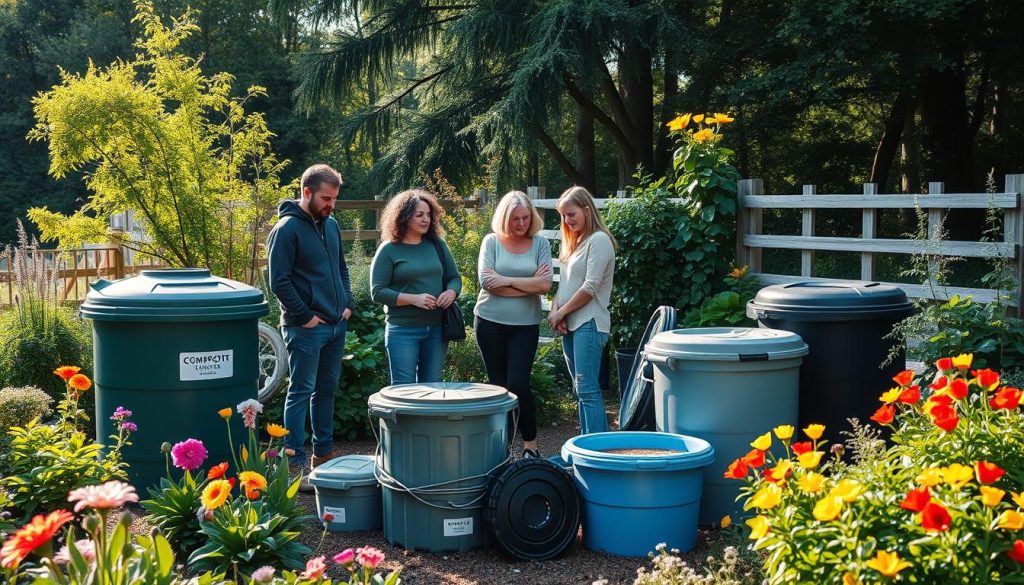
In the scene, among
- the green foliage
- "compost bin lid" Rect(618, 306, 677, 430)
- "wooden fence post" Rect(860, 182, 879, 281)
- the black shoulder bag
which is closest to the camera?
"compost bin lid" Rect(618, 306, 677, 430)

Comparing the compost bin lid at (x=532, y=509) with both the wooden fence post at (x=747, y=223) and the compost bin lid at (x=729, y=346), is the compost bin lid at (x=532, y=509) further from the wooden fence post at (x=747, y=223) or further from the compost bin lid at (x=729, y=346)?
the wooden fence post at (x=747, y=223)

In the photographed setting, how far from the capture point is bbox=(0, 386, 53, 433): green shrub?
5324 mm

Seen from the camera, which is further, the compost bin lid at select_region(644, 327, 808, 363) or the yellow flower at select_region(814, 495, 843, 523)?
the compost bin lid at select_region(644, 327, 808, 363)

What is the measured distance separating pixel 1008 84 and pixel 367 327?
15553mm

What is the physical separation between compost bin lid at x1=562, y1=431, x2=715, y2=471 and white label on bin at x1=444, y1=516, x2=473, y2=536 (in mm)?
552

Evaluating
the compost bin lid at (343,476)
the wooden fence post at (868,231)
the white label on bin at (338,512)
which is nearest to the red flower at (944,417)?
the compost bin lid at (343,476)

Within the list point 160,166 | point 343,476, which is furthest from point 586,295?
point 160,166

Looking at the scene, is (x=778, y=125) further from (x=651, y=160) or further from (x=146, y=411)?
(x=146, y=411)

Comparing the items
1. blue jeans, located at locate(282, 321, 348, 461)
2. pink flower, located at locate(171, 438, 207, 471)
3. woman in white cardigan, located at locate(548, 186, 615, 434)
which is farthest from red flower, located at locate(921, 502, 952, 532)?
blue jeans, located at locate(282, 321, 348, 461)

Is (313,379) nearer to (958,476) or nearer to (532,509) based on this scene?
(532,509)

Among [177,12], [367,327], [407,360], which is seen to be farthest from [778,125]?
[177,12]

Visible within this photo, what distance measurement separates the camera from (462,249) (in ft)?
31.4

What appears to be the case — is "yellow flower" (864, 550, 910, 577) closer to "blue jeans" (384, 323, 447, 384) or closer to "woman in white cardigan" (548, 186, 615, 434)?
"woman in white cardigan" (548, 186, 615, 434)

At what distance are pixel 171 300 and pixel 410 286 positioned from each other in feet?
4.31
